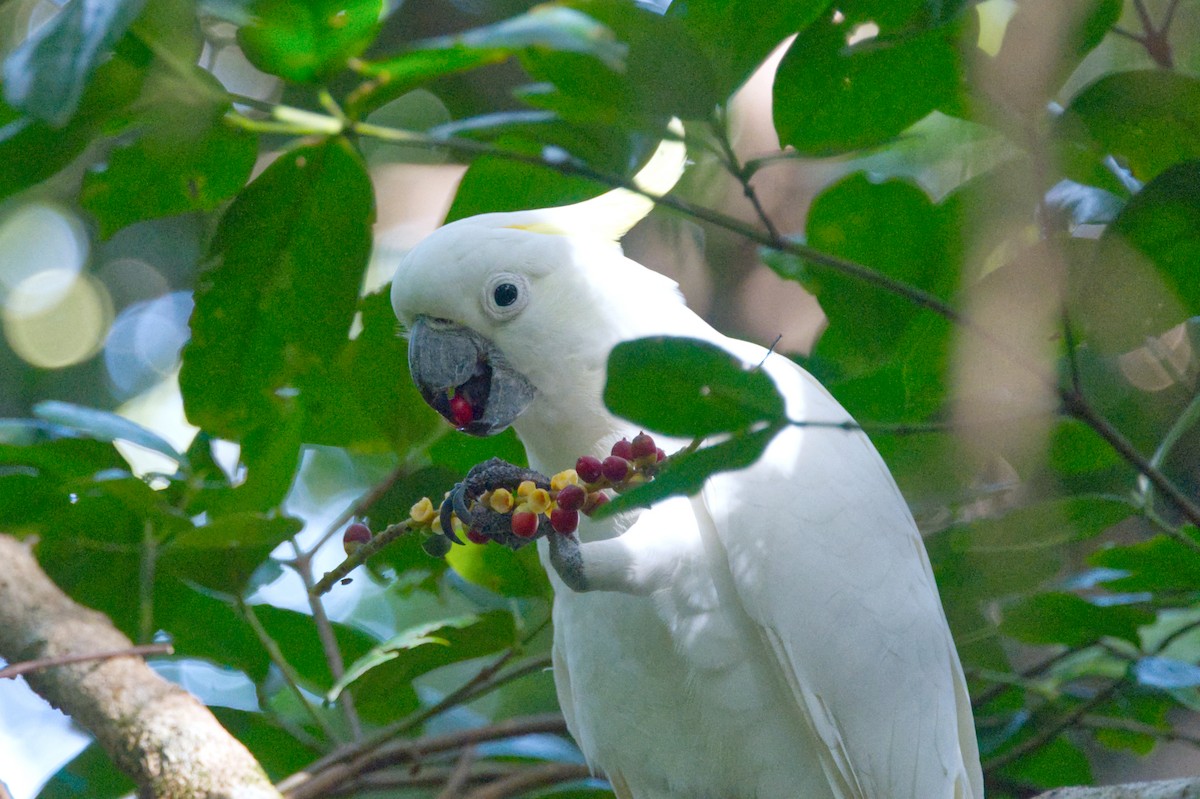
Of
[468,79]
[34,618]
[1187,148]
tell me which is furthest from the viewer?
[468,79]

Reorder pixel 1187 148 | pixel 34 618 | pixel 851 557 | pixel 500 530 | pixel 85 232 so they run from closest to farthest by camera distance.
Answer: pixel 500 530
pixel 1187 148
pixel 851 557
pixel 34 618
pixel 85 232

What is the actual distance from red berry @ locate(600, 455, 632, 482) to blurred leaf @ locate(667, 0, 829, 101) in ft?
1.45

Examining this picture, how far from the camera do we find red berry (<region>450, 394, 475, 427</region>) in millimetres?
1547

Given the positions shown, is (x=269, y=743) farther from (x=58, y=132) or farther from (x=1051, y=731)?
(x=1051, y=731)

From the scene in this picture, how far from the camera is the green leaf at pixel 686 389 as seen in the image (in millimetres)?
882

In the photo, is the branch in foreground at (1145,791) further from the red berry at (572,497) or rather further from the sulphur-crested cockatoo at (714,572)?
the red berry at (572,497)

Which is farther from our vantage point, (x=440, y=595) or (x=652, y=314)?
(x=440, y=595)

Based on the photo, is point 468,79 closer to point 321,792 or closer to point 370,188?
point 370,188

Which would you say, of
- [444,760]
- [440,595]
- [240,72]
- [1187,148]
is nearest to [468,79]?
[240,72]

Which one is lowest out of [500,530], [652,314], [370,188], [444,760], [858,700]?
[444,760]

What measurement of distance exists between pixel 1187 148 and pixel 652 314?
781mm

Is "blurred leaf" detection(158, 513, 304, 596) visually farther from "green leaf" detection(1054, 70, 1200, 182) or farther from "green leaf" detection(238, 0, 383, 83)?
"green leaf" detection(1054, 70, 1200, 182)

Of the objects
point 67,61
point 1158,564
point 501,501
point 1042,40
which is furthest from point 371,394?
point 1158,564

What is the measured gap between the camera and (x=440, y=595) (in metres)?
2.19
